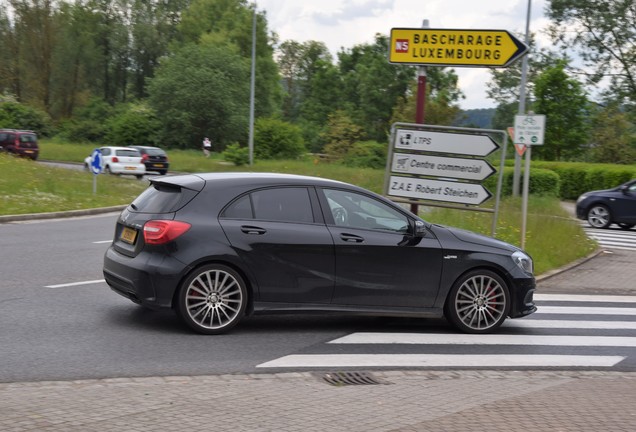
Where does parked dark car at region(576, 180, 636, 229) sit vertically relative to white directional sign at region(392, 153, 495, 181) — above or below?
below

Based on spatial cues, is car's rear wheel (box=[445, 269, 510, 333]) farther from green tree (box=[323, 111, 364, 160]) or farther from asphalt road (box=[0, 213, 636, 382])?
green tree (box=[323, 111, 364, 160])

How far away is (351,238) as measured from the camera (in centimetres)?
878

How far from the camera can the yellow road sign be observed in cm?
1369

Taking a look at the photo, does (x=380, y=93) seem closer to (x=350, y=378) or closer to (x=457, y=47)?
(x=457, y=47)

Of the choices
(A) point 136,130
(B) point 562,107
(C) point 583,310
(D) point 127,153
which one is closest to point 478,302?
(C) point 583,310

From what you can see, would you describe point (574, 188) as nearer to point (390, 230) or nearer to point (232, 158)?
point (232, 158)

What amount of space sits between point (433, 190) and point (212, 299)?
19.7 ft

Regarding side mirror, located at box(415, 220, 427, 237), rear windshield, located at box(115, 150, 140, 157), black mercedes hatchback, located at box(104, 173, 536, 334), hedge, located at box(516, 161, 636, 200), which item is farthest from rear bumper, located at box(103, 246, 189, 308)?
hedge, located at box(516, 161, 636, 200)

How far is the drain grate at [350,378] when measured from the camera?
7.10 metres

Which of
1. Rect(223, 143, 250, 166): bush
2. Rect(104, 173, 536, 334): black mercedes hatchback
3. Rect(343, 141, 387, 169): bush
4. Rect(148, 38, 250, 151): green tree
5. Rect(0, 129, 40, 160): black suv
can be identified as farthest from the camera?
Rect(148, 38, 250, 151): green tree

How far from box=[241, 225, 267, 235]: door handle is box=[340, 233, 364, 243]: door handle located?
0.78 m

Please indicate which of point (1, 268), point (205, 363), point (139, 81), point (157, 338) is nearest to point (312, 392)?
point (205, 363)

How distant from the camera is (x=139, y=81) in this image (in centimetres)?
9756

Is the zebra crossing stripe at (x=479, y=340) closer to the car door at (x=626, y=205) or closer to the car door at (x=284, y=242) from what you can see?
the car door at (x=284, y=242)
